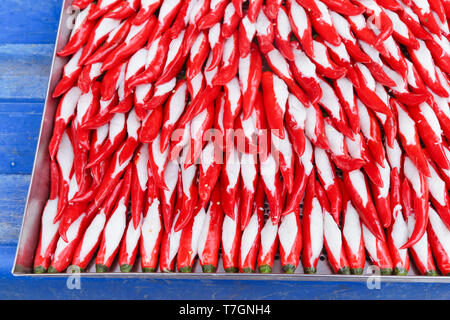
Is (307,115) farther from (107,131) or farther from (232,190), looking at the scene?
(107,131)

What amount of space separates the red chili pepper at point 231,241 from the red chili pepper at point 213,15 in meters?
0.43

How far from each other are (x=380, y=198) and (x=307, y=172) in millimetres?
Answer: 169

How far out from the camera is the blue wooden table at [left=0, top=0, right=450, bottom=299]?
91 cm

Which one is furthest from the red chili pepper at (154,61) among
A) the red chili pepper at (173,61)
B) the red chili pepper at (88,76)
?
the red chili pepper at (88,76)

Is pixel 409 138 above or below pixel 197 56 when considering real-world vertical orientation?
below

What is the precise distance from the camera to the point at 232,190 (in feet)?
2.65

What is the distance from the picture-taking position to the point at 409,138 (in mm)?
832

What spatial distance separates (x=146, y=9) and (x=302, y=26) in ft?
1.33

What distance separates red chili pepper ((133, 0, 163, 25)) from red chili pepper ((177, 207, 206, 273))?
51 cm

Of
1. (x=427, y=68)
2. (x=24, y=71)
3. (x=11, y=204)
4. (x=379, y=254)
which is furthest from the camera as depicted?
(x=24, y=71)

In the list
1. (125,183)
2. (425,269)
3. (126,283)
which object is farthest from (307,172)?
(126,283)

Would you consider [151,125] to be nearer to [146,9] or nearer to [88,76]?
[88,76]

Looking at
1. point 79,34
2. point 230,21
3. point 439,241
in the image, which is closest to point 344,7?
point 230,21

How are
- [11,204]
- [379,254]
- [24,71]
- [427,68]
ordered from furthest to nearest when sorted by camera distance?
1. [24,71]
2. [11,204]
3. [427,68]
4. [379,254]
